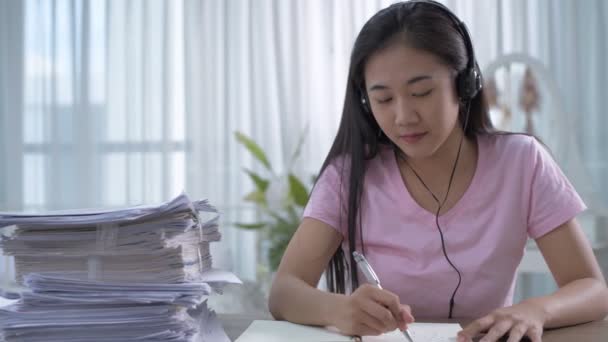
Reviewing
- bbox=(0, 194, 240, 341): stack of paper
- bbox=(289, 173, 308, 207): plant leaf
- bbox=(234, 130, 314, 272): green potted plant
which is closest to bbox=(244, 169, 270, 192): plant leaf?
bbox=(234, 130, 314, 272): green potted plant

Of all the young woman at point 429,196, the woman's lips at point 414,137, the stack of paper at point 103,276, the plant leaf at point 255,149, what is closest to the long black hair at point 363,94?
the young woman at point 429,196

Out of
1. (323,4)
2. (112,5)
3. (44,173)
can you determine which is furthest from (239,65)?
(44,173)

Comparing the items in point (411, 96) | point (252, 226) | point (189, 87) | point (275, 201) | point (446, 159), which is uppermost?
point (189, 87)

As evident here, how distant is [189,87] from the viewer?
3.26 metres

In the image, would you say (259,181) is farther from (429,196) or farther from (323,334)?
(323,334)

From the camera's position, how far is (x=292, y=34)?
10.4ft

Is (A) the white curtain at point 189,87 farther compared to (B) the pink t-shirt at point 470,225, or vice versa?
(A) the white curtain at point 189,87

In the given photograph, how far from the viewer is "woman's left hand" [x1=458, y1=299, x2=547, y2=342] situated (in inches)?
31.9

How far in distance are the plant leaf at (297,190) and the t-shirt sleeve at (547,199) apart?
5.77 ft

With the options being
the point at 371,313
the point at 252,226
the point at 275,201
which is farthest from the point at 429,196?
the point at 275,201

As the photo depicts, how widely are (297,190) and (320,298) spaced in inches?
78.0

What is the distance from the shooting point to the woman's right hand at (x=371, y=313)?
822 mm

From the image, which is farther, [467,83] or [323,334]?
[467,83]

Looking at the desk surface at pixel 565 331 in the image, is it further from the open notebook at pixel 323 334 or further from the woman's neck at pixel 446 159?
the woman's neck at pixel 446 159
